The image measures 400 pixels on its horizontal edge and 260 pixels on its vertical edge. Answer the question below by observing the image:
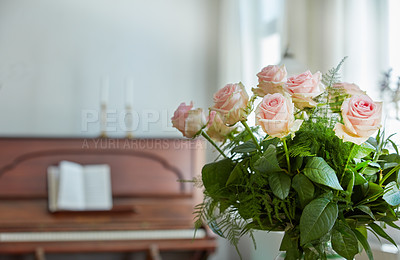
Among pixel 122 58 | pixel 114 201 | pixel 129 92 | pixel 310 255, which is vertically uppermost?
pixel 122 58

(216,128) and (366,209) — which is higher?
(216,128)

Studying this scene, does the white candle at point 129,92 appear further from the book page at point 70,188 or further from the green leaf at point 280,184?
the green leaf at point 280,184

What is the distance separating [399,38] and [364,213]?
1.25 meters

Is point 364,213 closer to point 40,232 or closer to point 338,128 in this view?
point 338,128

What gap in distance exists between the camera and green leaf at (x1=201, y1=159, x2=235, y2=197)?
0.97 meters

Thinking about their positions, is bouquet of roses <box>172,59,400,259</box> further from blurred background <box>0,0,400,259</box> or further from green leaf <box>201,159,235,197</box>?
blurred background <box>0,0,400,259</box>

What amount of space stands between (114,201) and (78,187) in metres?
0.25

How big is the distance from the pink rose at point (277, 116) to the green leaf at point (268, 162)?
4 centimetres

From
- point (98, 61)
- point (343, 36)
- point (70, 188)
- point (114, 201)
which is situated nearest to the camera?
point (343, 36)

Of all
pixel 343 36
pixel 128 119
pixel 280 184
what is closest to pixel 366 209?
pixel 280 184

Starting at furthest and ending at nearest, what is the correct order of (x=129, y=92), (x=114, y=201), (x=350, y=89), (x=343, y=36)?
1. (x=129, y=92)
2. (x=114, y=201)
3. (x=343, y=36)
4. (x=350, y=89)

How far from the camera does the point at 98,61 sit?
357 centimetres

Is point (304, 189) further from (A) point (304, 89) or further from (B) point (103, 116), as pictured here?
(B) point (103, 116)

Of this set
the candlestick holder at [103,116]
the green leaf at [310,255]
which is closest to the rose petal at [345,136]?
the green leaf at [310,255]
